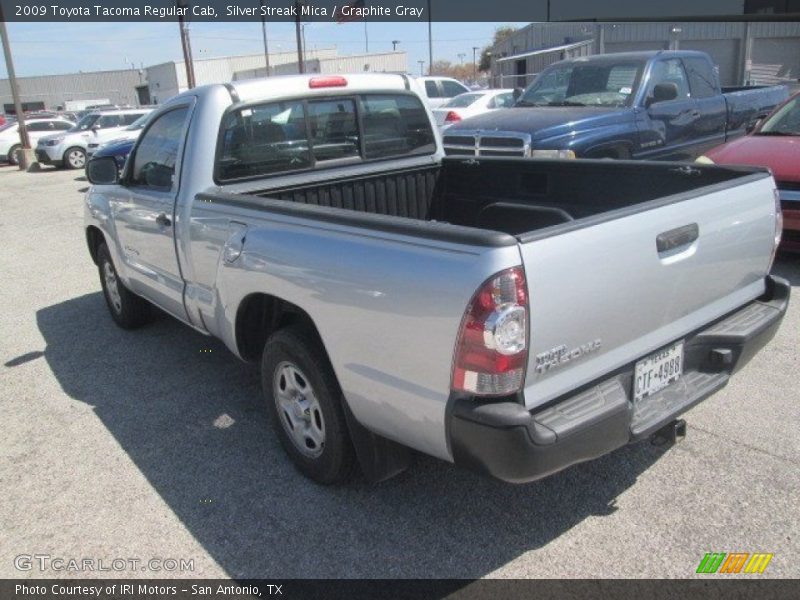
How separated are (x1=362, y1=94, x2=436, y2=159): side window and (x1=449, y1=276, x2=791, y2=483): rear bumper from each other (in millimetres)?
2406

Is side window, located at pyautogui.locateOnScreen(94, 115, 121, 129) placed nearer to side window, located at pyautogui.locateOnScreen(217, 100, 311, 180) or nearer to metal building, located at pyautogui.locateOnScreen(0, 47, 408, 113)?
side window, located at pyautogui.locateOnScreen(217, 100, 311, 180)

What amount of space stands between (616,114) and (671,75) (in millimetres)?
1518

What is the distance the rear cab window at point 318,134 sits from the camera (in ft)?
12.9

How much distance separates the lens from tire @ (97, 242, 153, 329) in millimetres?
5508

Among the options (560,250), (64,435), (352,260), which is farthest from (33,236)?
(560,250)

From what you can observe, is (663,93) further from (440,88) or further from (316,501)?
(440,88)

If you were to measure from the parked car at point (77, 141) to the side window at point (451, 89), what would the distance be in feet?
31.5

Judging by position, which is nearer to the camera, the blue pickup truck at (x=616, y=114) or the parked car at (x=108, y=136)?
the blue pickup truck at (x=616, y=114)

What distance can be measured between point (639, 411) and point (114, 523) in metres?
2.38

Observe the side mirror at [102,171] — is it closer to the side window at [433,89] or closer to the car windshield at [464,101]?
the car windshield at [464,101]

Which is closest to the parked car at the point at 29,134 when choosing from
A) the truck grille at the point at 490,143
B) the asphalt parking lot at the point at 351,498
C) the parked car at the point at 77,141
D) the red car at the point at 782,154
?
the parked car at the point at 77,141

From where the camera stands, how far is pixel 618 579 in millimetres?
2586

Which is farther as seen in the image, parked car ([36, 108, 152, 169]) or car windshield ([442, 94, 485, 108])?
parked car ([36, 108, 152, 169])

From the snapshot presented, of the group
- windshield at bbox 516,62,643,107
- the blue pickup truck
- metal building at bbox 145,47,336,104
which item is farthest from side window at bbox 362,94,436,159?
metal building at bbox 145,47,336,104
